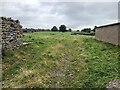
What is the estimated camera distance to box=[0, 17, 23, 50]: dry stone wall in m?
9.58

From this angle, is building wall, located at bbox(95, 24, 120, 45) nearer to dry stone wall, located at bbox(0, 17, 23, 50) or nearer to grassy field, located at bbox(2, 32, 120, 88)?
grassy field, located at bbox(2, 32, 120, 88)

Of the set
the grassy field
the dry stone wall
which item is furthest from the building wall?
the dry stone wall

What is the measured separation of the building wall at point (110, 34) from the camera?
37.2 ft

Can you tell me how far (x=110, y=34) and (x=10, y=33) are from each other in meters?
5.06

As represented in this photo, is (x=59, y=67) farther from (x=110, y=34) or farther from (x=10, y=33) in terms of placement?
(x=110, y=34)

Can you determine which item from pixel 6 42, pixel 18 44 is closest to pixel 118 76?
pixel 6 42

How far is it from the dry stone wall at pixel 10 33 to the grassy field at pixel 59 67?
1.05ft

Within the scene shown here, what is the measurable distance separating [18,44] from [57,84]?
446 cm

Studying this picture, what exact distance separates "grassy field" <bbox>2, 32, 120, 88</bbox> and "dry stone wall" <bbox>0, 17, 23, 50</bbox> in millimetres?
319

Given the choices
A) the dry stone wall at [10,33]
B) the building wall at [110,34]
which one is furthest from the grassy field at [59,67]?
the building wall at [110,34]

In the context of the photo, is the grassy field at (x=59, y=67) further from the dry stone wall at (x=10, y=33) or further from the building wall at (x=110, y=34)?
the building wall at (x=110, y=34)

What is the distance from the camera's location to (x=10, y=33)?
10.3m

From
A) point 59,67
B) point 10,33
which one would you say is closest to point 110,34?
point 59,67

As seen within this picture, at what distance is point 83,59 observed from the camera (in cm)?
952
